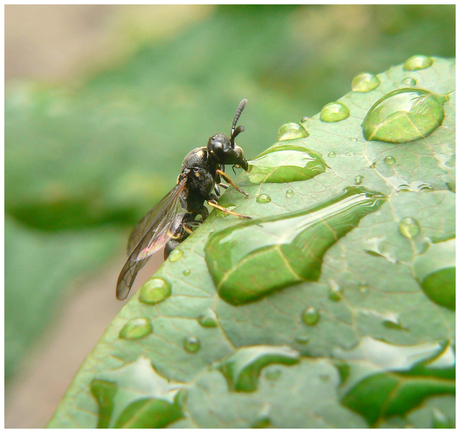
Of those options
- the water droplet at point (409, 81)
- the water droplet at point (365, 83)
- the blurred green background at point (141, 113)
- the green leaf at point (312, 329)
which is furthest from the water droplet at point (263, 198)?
the blurred green background at point (141, 113)

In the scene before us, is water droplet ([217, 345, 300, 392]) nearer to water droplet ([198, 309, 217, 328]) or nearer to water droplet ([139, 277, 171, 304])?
water droplet ([198, 309, 217, 328])

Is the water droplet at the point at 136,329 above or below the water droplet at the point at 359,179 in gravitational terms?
below

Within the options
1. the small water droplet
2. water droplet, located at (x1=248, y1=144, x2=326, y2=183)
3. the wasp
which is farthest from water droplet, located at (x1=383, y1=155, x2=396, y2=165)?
the wasp

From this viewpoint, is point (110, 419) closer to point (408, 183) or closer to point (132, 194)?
point (408, 183)

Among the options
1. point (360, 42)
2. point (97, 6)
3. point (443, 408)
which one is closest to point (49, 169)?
point (360, 42)

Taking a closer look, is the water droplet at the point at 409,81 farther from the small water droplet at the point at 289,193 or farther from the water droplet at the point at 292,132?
the small water droplet at the point at 289,193
